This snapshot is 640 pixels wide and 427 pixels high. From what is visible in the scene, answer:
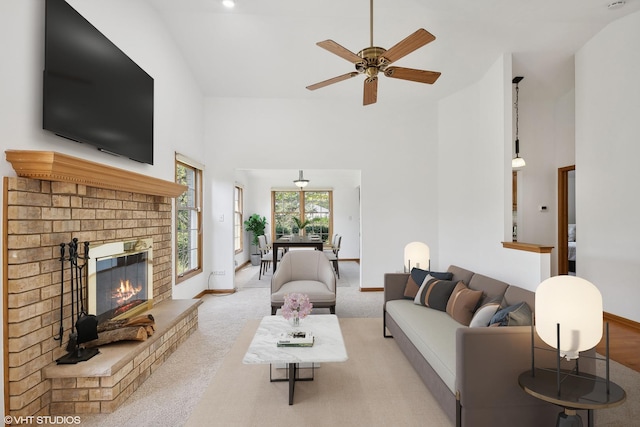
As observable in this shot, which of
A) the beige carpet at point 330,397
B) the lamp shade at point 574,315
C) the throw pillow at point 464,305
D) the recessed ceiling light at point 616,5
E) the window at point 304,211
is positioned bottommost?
the beige carpet at point 330,397

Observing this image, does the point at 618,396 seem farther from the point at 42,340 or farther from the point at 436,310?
the point at 42,340

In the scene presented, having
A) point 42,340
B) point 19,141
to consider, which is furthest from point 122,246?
point 19,141

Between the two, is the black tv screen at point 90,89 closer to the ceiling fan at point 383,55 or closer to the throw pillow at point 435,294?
the ceiling fan at point 383,55

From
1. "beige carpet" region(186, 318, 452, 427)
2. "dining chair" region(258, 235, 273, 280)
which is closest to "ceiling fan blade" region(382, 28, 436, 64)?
"beige carpet" region(186, 318, 452, 427)

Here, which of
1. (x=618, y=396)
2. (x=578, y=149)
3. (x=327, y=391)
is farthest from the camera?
(x=578, y=149)

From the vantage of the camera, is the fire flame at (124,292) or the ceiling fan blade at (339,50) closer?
the ceiling fan blade at (339,50)

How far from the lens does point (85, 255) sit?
8.45 ft

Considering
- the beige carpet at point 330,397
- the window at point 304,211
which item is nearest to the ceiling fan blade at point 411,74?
the beige carpet at point 330,397

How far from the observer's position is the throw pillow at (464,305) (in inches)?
113

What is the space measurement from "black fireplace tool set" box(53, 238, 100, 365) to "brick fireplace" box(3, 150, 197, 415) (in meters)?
0.04

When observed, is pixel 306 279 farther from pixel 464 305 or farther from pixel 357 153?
pixel 357 153

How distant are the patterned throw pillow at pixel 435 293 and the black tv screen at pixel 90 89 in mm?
3283

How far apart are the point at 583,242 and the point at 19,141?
592cm

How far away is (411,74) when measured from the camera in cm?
293
